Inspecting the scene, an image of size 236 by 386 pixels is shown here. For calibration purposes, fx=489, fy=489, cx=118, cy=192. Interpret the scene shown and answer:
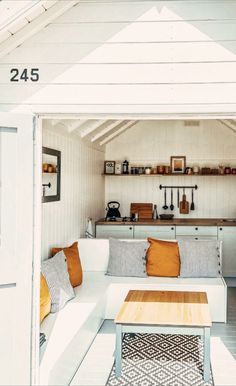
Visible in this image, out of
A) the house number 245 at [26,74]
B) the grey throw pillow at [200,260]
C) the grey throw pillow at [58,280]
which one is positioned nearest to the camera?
the house number 245 at [26,74]

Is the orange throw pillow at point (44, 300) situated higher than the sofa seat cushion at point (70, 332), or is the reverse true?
the orange throw pillow at point (44, 300)

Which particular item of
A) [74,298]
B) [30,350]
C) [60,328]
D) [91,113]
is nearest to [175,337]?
[74,298]

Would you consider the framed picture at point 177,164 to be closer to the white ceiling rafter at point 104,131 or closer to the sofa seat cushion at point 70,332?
the white ceiling rafter at point 104,131

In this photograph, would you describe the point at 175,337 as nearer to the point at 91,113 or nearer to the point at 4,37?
the point at 91,113

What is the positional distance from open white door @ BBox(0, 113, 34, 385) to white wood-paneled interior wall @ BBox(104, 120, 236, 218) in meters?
5.88

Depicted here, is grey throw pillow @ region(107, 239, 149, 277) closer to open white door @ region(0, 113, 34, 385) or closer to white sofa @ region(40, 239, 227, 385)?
white sofa @ region(40, 239, 227, 385)

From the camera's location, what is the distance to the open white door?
279 centimetres

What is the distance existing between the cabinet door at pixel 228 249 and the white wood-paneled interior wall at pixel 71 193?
6.65ft

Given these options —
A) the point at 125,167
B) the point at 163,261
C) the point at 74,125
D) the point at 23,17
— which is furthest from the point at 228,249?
the point at 23,17

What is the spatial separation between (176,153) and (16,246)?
6053mm

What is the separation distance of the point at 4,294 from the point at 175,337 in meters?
2.56

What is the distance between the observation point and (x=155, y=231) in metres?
7.64

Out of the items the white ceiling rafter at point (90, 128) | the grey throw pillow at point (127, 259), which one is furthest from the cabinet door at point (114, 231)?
the white ceiling rafter at point (90, 128)

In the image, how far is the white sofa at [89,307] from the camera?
353cm
